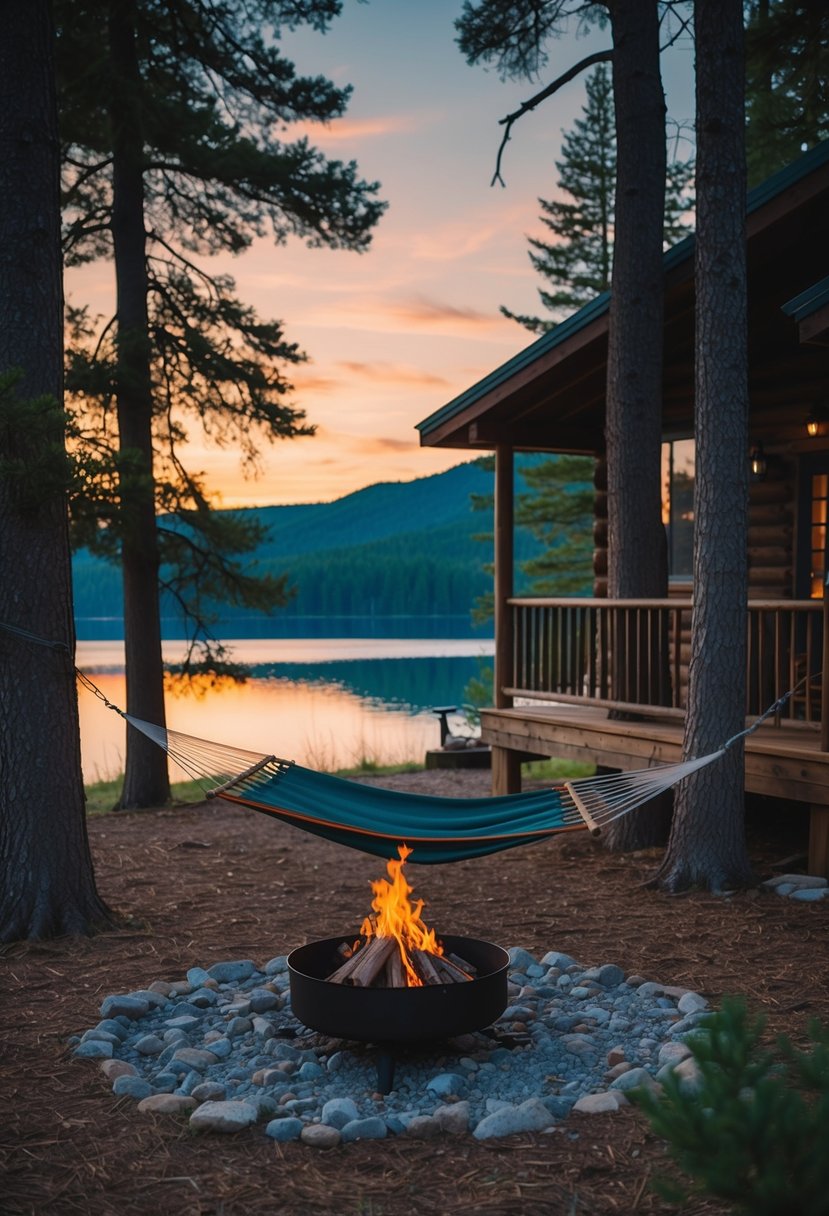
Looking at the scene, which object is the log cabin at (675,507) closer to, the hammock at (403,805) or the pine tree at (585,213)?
the hammock at (403,805)

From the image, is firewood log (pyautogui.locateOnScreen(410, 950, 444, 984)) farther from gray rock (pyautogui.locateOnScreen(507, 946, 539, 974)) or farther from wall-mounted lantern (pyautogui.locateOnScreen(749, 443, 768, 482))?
wall-mounted lantern (pyautogui.locateOnScreen(749, 443, 768, 482))

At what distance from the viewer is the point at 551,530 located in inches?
882

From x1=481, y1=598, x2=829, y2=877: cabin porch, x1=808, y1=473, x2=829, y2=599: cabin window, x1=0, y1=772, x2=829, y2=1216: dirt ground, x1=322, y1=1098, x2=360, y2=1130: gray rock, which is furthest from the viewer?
x1=808, y1=473, x2=829, y2=599: cabin window

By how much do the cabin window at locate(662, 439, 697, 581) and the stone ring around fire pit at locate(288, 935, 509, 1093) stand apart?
20.5 ft

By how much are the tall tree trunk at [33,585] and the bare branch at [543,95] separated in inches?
141

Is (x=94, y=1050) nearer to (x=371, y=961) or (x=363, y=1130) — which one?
(x=371, y=961)

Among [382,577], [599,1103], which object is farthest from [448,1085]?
[382,577]

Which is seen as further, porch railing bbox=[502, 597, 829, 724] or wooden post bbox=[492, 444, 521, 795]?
wooden post bbox=[492, 444, 521, 795]

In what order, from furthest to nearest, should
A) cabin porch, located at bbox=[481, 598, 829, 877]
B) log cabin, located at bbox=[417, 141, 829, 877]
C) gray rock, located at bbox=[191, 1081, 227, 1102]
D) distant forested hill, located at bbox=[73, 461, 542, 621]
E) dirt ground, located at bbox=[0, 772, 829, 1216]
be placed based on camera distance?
1. distant forested hill, located at bbox=[73, 461, 542, 621]
2. log cabin, located at bbox=[417, 141, 829, 877]
3. cabin porch, located at bbox=[481, 598, 829, 877]
4. gray rock, located at bbox=[191, 1081, 227, 1102]
5. dirt ground, located at bbox=[0, 772, 829, 1216]

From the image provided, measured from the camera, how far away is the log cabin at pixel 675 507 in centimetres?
651

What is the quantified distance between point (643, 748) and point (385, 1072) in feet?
12.3

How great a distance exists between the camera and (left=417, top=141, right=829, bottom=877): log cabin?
6.51 meters

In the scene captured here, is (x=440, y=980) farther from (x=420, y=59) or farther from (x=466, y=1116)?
(x=420, y=59)

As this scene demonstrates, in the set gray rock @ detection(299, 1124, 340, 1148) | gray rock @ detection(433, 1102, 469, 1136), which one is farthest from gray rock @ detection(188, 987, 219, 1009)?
gray rock @ detection(433, 1102, 469, 1136)
